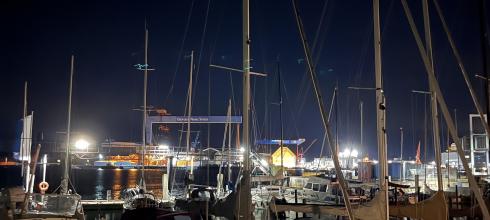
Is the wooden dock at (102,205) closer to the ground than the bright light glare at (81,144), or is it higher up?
closer to the ground

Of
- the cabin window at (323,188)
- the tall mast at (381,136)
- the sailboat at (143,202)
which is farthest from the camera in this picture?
the cabin window at (323,188)

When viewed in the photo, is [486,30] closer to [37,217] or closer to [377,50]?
[377,50]

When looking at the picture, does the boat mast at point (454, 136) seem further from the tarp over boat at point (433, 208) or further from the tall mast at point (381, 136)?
the tarp over boat at point (433, 208)

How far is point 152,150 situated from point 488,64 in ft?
401

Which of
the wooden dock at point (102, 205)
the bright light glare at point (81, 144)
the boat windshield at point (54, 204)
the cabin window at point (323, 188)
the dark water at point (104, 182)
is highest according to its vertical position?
the bright light glare at point (81, 144)

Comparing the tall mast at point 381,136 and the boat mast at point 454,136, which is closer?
the boat mast at point 454,136

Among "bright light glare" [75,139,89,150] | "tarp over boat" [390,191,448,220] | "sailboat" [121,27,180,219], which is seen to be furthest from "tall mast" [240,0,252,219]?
"bright light glare" [75,139,89,150]

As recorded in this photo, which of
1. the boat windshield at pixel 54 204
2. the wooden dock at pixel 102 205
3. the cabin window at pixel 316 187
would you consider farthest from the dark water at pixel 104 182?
the boat windshield at pixel 54 204

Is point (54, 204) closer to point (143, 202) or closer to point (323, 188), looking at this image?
point (143, 202)

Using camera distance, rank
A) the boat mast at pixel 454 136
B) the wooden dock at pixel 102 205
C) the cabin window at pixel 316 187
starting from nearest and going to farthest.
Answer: the boat mast at pixel 454 136, the wooden dock at pixel 102 205, the cabin window at pixel 316 187

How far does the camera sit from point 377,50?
1320 cm

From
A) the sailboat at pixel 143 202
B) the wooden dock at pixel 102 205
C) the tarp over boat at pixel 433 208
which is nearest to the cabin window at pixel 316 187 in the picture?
the sailboat at pixel 143 202

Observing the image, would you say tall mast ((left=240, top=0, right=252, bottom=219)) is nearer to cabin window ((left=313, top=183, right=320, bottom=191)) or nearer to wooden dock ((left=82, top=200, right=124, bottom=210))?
wooden dock ((left=82, top=200, right=124, bottom=210))

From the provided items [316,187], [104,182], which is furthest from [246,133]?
[104,182]
